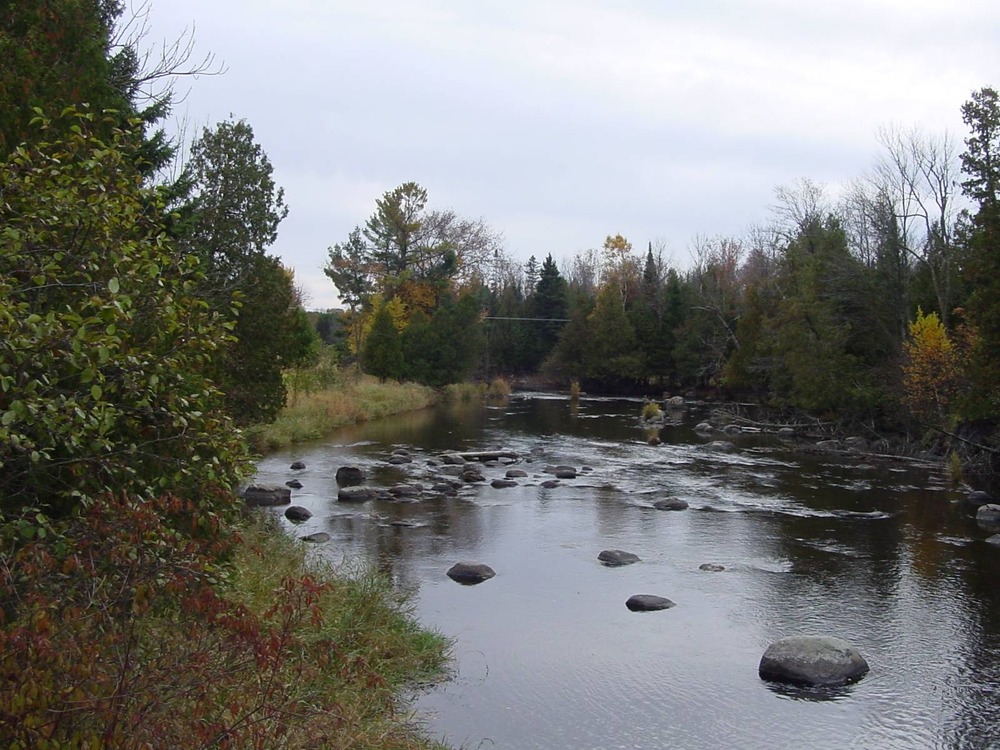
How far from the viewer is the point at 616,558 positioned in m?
14.6

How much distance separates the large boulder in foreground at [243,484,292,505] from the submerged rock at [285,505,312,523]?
1.16 m

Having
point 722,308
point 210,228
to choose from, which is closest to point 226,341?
point 210,228

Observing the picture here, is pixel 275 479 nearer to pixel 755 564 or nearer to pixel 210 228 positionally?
pixel 210 228

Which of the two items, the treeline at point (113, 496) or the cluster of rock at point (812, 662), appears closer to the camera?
the treeline at point (113, 496)

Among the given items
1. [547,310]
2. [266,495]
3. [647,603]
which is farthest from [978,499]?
[547,310]

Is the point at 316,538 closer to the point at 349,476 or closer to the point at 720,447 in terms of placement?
the point at 349,476

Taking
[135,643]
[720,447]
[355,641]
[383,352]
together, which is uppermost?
[383,352]

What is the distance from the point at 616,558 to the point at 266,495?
7879 millimetres

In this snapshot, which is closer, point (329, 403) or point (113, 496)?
point (113, 496)

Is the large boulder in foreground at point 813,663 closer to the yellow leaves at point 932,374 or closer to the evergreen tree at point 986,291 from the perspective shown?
the evergreen tree at point 986,291

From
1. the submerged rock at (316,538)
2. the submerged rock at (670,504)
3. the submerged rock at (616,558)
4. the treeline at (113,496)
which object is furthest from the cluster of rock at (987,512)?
the treeline at (113,496)

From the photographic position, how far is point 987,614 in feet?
39.2

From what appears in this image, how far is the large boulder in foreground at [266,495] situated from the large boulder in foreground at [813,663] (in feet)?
37.6

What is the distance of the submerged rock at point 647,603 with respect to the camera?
12164 mm
